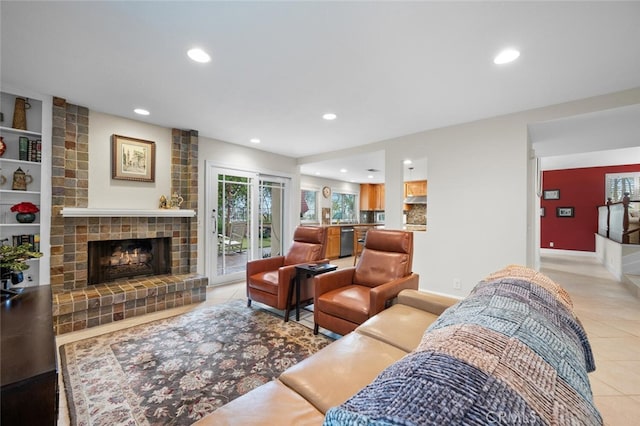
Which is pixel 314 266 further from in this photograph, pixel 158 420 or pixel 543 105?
pixel 543 105

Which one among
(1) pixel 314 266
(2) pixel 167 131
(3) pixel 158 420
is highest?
(2) pixel 167 131

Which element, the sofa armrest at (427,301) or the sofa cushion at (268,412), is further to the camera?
the sofa armrest at (427,301)

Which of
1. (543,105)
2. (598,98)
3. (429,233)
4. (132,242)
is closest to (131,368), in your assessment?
(132,242)

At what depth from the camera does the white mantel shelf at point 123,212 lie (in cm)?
289

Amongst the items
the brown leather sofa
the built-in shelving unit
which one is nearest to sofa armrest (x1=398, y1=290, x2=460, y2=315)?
the brown leather sofa

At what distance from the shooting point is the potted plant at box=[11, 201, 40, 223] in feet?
8.78

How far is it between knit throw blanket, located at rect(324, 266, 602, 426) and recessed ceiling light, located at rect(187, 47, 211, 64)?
7.72 feet

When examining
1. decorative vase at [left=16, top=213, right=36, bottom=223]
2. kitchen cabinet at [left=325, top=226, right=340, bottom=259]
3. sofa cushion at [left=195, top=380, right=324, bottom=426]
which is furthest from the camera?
kitchen cabinet at [left=325, top=226, right=340, bottom=259]

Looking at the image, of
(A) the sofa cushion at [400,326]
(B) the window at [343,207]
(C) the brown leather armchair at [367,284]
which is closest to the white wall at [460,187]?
(C) the brown leather armchair at [367,284]

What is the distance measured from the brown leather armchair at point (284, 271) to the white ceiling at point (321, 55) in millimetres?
1602

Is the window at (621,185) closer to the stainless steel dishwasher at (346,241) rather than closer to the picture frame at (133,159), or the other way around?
the stainless steel dishwasher at (346,241)

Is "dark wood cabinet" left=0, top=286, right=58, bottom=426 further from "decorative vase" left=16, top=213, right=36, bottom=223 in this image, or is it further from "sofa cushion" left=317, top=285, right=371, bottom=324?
"decorative vase" left=16, top=213, right=36, bottom=223

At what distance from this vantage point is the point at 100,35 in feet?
6.01

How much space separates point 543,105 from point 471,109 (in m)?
0.73
